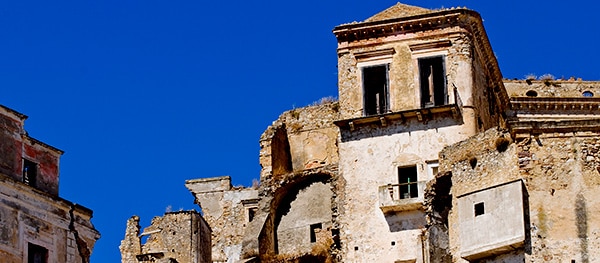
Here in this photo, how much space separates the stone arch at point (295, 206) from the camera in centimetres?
6088

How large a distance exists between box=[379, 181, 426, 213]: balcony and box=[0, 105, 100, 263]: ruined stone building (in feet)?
36.3

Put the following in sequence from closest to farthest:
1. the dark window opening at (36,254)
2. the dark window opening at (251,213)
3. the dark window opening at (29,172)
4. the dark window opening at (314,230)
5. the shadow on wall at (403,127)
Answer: the dark window opening at (36,254) < the dark window opening at (29,172) < the shadow on wall at (403,127) < the dark window opening at (314,230) < the dark window opening at (251,213)

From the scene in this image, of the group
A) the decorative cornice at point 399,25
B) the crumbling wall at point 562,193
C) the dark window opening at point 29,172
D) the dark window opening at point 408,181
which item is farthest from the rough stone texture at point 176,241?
the crumbling wall at point 562,193

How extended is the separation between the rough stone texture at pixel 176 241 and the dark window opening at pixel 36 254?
63.4ft

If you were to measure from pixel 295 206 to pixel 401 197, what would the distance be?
6056mm

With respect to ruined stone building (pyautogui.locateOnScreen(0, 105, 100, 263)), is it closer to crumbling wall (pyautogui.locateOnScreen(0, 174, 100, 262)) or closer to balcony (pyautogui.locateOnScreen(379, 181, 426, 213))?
crumbling wall (pyautogui.locateOnScreen(0, 174, 100, 262))

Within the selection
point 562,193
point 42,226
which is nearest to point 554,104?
Answer: point 562,193

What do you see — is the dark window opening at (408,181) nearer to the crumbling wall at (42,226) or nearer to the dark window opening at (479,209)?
the dark window opening at (479,209)

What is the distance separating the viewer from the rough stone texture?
68.9 m

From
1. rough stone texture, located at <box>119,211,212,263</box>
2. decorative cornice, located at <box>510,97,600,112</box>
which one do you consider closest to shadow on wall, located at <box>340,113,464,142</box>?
decorative cornice, located at <box>510,97,600,112</box>

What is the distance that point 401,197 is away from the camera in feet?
188

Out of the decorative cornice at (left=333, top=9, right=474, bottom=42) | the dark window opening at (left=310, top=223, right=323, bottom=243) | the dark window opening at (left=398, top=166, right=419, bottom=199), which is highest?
the decorative cornice at (left=333, top=9, right=474, bottom=42)

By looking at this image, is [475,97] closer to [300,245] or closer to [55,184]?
[300,245]

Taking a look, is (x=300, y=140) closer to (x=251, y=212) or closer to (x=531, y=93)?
(x=251, y=212)
